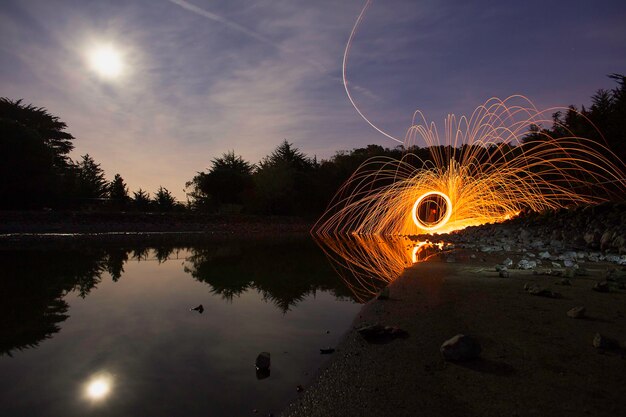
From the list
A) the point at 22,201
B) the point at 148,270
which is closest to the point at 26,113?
the point at 22,201

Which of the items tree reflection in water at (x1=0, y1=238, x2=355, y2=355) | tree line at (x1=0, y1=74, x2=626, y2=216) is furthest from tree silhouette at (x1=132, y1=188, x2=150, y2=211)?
tree reflection in water at (x1=0, y1=238, x2=355, y2=355)

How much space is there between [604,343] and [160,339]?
3.94 metres

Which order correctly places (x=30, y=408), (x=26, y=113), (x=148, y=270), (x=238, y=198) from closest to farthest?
(x=30, y=408) < (x=148, y=270) < (x=238, y=198) < (x=26, y=113)

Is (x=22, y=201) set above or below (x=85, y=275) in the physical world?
above

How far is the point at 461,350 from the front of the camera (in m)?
2.95

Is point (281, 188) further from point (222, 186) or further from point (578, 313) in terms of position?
point (578, 313)

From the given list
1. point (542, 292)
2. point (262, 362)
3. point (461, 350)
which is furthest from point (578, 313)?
point (262, 362)

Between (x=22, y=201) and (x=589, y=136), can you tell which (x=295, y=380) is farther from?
(x=22, y=201)

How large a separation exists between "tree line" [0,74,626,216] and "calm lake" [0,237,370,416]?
1502cm

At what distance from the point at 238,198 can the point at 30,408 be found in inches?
1675

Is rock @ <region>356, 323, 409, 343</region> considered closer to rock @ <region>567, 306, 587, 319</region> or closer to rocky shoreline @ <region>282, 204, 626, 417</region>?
rocky shoreline @ <region>282, 204, 626, 417</region>

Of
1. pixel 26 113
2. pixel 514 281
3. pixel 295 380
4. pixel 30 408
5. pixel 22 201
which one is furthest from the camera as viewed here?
pixel 26 113

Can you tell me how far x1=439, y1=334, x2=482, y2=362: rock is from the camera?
293 cm

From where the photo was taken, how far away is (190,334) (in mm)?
4270
